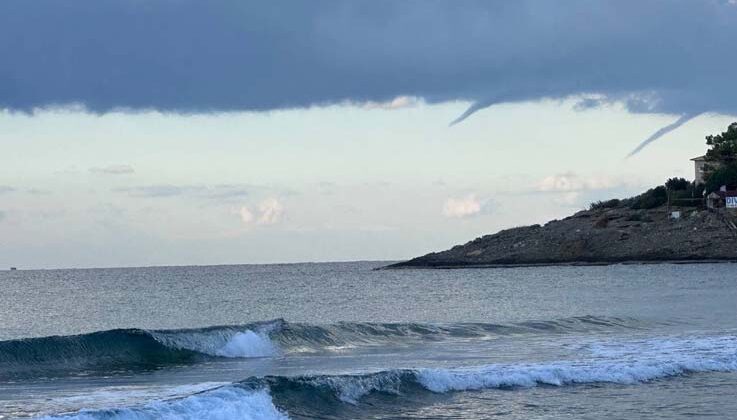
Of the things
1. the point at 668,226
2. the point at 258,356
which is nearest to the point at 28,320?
the point at 258,356

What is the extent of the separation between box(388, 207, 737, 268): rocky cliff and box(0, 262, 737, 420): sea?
165 ft

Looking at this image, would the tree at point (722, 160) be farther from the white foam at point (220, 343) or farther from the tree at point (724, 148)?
the white foam at point (220, 343)

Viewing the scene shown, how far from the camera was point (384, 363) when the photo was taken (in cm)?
2766

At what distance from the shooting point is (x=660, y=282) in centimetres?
7056

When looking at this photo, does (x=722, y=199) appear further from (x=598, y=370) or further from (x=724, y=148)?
(x=598, y=370)

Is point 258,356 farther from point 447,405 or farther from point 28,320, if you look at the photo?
point 28,320

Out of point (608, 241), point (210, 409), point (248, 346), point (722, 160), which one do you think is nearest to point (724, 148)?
point (722, 160)

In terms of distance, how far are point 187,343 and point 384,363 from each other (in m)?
6.08

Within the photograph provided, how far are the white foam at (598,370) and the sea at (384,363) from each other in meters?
0.04

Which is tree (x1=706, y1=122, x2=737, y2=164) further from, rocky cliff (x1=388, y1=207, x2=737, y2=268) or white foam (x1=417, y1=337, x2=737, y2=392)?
white foam (x1=417, y1=337, x2=737, y2=392)

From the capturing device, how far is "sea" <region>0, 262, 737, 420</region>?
20.1 metres

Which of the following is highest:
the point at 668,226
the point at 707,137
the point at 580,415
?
the point at 707,137

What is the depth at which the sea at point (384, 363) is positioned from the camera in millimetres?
20109

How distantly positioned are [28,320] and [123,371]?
24.0 m
